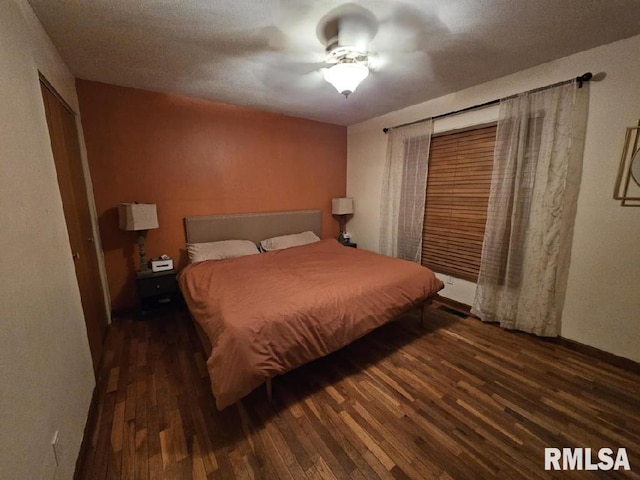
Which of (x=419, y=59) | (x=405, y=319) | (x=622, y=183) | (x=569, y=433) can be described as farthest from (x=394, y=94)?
(x=569, y=433)

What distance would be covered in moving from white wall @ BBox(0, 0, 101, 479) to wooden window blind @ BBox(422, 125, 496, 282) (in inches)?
133

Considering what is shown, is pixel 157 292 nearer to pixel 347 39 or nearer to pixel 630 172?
pixel 347 39

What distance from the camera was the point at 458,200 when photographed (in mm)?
2957

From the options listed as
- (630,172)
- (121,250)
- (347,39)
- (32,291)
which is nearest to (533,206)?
(630,172)

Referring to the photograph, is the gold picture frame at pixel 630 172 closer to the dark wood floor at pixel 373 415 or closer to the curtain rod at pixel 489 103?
the curtain rod at pixel 489 103

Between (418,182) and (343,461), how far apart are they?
Result: 9.49 feet

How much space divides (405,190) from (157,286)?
123 inches

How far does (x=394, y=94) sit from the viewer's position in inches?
112

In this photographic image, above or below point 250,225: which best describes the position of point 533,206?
above

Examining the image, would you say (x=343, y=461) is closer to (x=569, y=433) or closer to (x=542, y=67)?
(x=569, y=433)

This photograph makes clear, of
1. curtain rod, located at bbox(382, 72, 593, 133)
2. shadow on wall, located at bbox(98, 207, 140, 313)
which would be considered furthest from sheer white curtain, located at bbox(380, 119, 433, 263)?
shadow on wall, located at bbox(98, 207, 140, 313)

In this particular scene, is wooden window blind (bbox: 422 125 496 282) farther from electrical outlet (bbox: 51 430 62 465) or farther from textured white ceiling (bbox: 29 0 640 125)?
electrical outlet (bbox: 51 430 62 465)

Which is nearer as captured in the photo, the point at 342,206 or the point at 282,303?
the point at 282,303

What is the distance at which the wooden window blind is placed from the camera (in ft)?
8.98
